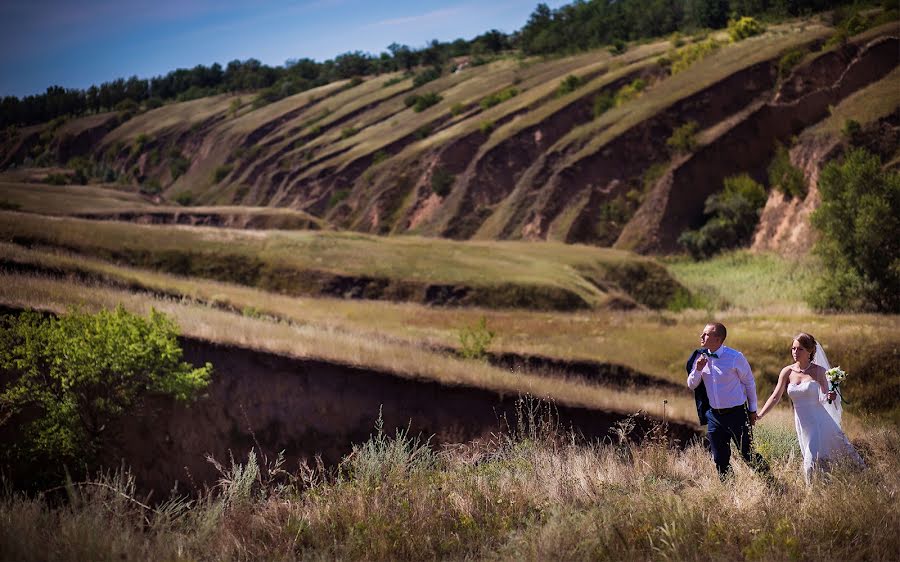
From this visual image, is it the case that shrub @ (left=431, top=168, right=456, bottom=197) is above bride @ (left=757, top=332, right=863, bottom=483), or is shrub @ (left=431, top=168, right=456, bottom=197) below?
above

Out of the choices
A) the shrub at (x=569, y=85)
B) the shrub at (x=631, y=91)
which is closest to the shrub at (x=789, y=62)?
the shrub at (x=631, y=91)

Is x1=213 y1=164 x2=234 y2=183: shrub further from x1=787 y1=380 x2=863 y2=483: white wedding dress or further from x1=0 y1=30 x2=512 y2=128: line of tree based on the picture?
x1=787 y1=380 x2=863 y2=483: white wedding dress

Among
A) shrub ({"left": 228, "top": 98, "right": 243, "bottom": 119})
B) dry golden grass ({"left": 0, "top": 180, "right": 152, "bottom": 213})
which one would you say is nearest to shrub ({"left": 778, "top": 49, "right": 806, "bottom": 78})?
dry golden grass ({"left": 0, "top": 180, "right": 152, "bottom": 213})

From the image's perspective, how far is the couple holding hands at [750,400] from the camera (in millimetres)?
8945

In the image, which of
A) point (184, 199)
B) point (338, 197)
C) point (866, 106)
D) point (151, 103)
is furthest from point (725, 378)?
point (338, 197)

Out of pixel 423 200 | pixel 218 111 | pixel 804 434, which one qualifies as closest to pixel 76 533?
pixel 804 434

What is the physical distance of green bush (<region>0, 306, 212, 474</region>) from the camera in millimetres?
12375

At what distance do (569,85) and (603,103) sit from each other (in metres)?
9.58

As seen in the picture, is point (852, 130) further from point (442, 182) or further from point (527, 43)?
point (527, 43)

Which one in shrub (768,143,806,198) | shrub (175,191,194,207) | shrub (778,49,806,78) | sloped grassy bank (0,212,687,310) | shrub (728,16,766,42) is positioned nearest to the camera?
sloped grassy bank (0,212,687,310)

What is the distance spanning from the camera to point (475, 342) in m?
23.1

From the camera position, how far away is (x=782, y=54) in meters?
66.9

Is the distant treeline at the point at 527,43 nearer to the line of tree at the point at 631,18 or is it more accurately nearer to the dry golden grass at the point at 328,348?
the line of tree at the point at 631,18

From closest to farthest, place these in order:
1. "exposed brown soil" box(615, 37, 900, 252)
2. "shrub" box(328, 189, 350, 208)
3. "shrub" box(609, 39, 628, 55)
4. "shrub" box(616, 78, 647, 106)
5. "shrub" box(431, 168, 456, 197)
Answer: "exposed brown soil" box(615, 37, 900, 252)
"shrub" box(616, 78, 647, 106)
"shrub" box(431, 168, 456, 197)
"shrub" box(328, 189, 350, 208)
"shrub" box(609, 39, 628, 55)
